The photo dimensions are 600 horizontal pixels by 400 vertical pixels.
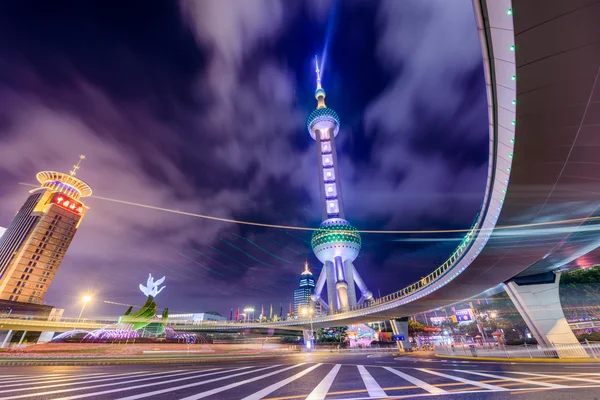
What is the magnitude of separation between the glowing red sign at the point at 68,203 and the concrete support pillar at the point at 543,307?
128 metres

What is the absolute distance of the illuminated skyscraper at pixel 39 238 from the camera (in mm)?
76750

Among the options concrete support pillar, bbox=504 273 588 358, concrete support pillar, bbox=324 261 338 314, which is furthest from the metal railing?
concrete support pillar, bbox=324 261 338 314

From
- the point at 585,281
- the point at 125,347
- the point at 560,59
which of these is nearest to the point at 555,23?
the point at 560,59

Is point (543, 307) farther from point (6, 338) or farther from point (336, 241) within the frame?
point (6, 338)

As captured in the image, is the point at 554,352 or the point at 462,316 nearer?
the point at 554,352

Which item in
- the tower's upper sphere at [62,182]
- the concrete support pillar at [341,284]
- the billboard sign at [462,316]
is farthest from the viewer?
the tower's upper sphere at [62,182]

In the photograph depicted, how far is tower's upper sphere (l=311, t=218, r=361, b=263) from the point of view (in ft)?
309

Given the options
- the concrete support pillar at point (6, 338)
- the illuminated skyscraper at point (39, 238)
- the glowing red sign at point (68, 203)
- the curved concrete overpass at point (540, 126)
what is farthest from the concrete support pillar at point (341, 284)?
the glowing red sign at point (68, 203)

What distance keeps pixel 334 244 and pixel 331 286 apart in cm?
1540

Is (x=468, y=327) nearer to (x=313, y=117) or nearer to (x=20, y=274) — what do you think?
(x=313, y=117)

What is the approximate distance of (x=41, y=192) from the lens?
93.9 m

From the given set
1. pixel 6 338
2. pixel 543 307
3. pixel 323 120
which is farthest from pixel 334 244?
pixel 6 338

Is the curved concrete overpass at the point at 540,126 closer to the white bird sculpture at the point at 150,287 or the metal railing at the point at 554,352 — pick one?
the metal railing at the point at 554,352

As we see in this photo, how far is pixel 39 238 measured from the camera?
83688 millimetres
